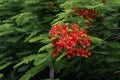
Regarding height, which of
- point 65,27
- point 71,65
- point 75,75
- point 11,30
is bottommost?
point 75,75

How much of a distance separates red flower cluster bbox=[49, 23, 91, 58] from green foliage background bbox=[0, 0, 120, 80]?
1.21 feet

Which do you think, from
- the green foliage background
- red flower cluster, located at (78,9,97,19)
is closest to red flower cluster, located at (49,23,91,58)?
the green foliage background

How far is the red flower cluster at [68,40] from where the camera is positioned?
4.04 meters

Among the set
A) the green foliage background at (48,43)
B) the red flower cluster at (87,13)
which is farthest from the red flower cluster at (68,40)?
the red flower cluster at (87,13)

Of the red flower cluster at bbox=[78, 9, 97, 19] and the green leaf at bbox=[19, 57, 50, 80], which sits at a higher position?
the red flower cluster at bbox=[78, 9, 97, 19]

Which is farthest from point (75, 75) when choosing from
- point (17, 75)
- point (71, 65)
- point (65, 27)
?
A: point (65, 27)

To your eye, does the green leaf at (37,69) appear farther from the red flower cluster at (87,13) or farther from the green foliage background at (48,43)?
the red flower cluster at (87,13)

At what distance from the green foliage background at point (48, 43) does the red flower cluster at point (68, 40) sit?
37 centimetres

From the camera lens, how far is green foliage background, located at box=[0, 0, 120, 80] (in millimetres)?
4910

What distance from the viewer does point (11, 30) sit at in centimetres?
606

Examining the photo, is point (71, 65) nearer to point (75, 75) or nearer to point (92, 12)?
point (75, 75)

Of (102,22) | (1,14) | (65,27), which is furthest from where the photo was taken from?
(1,14)

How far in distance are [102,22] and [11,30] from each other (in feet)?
5.70

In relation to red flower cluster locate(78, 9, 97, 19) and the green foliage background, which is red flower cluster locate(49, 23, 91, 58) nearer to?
the green foliage background
